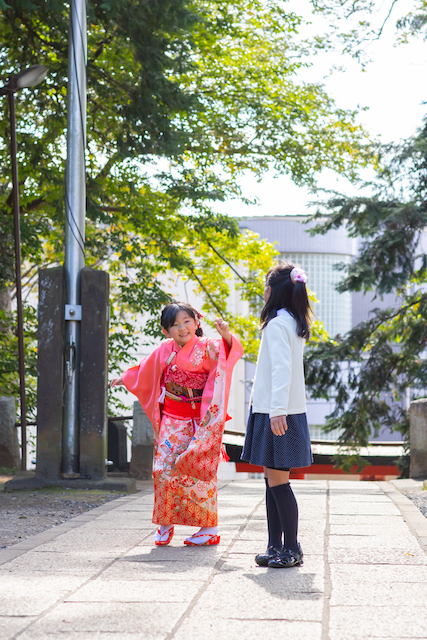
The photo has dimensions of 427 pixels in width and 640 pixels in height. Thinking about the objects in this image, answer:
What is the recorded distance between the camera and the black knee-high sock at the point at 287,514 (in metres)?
3.64

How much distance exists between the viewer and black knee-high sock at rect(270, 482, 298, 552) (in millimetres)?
3641

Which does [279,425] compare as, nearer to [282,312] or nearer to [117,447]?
[282,312]

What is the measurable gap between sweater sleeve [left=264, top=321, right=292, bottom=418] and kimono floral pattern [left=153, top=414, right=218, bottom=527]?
93 centimetres

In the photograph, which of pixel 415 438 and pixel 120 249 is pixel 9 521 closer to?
pixel 415 438

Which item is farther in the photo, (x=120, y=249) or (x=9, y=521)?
(x=120, y=249)

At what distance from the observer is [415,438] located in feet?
28.0

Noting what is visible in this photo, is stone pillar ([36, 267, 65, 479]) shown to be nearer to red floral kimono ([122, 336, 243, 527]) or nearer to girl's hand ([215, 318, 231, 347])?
red floral kimono ([122, 336, 243, 527])

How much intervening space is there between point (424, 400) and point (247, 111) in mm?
8221

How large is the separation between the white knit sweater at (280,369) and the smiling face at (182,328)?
70 cm

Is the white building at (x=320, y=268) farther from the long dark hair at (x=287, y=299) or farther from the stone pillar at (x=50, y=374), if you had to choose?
the long dark hair at (x=287, y=299)

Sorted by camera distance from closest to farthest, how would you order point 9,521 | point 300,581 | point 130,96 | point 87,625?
point 87,625
point 300,581
point 9,521
point 130,96

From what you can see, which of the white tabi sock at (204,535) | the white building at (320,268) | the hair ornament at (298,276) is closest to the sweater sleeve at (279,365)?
the hair ornament at (298,276)

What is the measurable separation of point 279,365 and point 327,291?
2880 cm

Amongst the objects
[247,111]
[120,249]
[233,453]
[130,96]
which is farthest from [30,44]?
[233,453]
